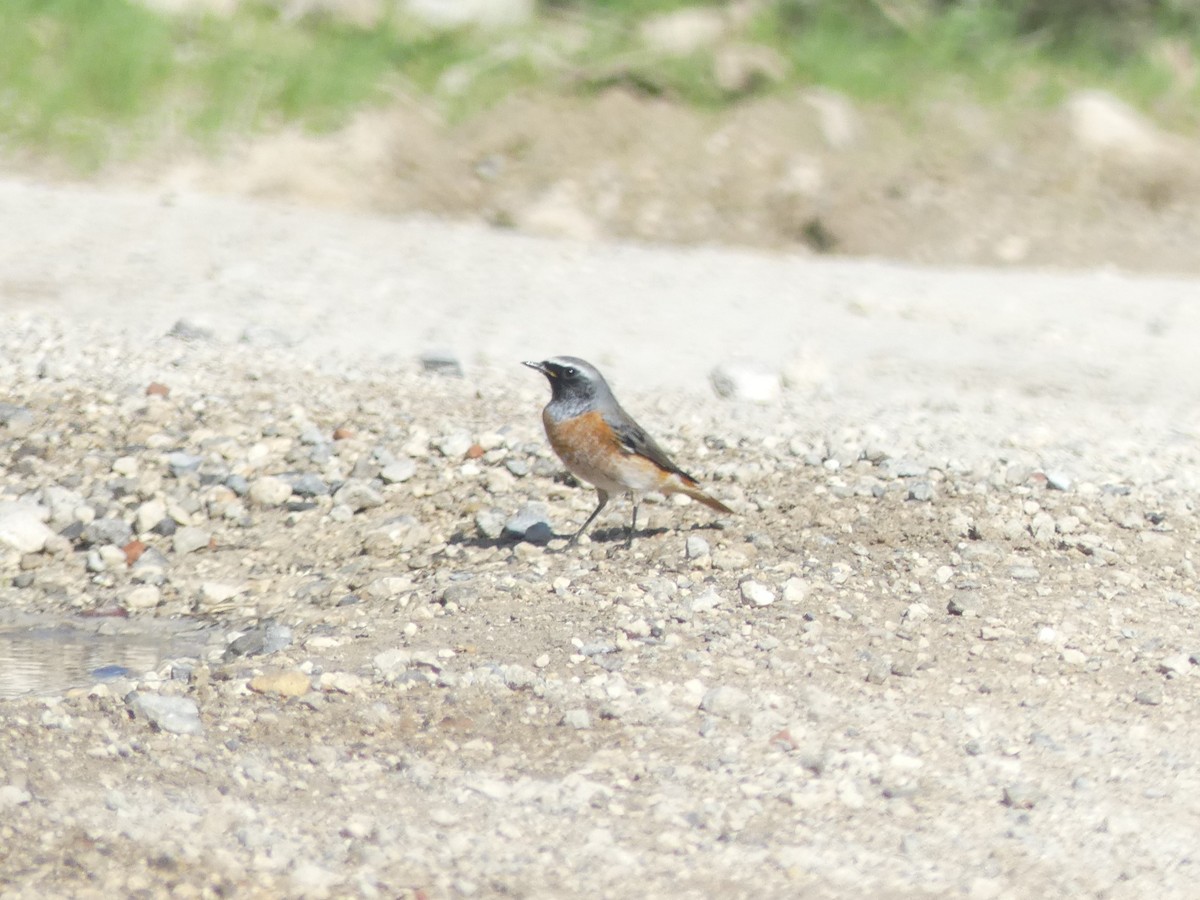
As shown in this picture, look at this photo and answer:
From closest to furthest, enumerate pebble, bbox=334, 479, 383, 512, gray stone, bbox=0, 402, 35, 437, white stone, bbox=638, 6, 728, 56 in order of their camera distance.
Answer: pebble, bbox=334, 479, 383, 512, gray stone, bbox=0, 402, 35, 437, white stone, bbox=638, 6, 728, 56

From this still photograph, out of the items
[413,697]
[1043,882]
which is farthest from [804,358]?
[1043,882]

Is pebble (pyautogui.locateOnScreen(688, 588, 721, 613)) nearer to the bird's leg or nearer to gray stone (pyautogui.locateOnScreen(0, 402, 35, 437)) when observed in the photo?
the bird's leg

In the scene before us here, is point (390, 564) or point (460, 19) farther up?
point (460, 19)

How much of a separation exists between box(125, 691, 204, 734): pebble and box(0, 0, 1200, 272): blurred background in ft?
27.0

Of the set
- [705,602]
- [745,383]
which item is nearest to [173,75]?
[745,383]

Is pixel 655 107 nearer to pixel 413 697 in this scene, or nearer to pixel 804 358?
pixel 804 358

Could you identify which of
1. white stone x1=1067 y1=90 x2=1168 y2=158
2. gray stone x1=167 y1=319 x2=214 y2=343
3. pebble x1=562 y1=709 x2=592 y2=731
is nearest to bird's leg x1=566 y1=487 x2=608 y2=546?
pebble x1=562 y1=709 x2=592 y2=731

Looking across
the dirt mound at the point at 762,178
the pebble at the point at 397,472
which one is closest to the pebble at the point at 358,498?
the pebble at the point at 397,472

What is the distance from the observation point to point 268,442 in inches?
306

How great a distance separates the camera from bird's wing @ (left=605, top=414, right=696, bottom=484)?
6.81m

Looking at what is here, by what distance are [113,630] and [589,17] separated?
1065 cm

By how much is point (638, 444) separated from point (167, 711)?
234 centimetres

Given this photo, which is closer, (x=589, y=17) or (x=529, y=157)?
(x=529, y=157)

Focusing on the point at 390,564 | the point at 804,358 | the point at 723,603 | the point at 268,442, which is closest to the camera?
the point at 723,603
